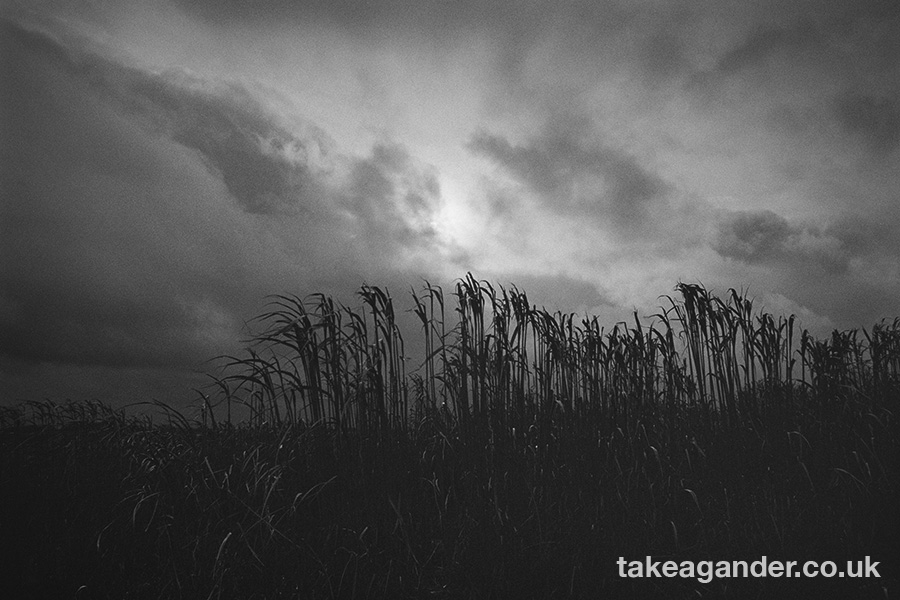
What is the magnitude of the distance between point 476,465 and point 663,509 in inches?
37.2

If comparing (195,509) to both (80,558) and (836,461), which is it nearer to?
(80,558)

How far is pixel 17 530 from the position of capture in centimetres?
312

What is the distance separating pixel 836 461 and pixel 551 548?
5.49 ft

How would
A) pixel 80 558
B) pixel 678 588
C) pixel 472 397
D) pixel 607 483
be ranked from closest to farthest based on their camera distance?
pixel 678 588 < pixel 80 558 < pixel 607 483 < pixel 472 397

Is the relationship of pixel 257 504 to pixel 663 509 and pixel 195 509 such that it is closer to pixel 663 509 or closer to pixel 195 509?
pixel 195 509

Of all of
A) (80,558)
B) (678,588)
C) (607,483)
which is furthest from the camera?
(607,483)

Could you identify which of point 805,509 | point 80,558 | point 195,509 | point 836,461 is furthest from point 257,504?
point 836,461

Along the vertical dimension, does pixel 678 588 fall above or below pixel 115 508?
below

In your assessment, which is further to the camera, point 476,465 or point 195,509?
point 476,465

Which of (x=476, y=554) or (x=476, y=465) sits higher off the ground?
(x=476, y=465)

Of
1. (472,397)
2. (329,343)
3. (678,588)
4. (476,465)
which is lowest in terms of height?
(678,588)

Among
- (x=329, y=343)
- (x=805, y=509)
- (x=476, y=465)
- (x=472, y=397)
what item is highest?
(x=329, y=343)

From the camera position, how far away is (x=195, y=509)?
2977 mm

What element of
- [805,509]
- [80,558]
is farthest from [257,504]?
[805,509]
